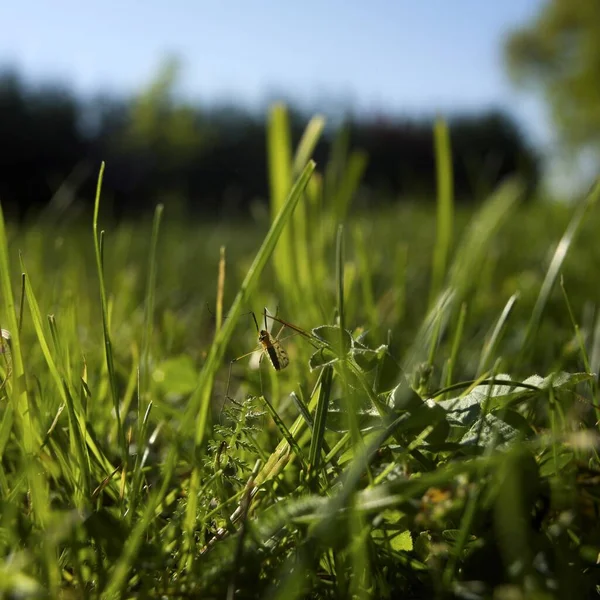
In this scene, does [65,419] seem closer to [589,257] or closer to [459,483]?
[459,483]

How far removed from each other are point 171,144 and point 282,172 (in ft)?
50.2

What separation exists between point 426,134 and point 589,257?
13641mm

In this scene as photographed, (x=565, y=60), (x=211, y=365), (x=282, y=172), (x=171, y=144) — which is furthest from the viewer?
(x=565, y=60)

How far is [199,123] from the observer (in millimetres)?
16547

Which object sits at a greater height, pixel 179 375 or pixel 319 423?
pixel 319 423

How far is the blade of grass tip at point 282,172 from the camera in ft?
3.33

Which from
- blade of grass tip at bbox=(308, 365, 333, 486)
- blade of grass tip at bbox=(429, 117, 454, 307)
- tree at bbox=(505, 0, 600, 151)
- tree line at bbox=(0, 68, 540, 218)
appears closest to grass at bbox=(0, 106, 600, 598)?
blade of grass tip at bbox=(308, 365, 333, 486)

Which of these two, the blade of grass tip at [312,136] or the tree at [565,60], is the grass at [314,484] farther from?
the tree at [565,60]

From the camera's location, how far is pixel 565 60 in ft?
58.2

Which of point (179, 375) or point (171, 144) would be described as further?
point (171, 144)

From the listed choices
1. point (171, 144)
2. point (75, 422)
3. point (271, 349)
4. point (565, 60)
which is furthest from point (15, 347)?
point (565, 60)

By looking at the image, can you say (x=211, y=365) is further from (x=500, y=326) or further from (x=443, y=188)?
(x=443, y=188)

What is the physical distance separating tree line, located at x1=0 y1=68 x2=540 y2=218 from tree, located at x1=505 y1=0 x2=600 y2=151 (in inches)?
51.1

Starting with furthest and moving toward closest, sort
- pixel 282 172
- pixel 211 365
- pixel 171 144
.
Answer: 1. pixel 171 144
2. pixel 282 172
3. pixel 211 365
